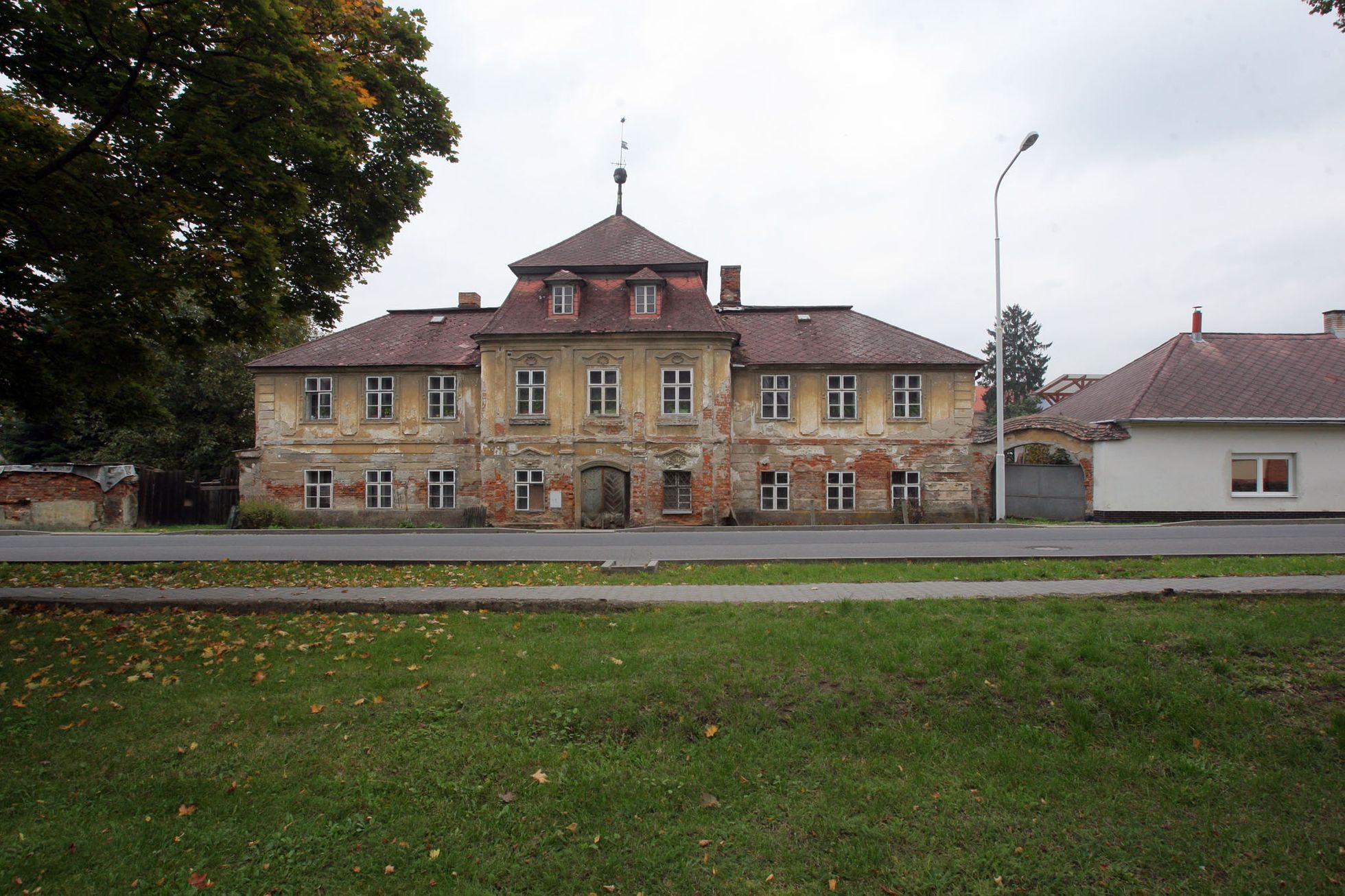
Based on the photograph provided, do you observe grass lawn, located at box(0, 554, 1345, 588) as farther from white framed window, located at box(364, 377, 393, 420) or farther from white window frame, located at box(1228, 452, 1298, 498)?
white window frame, located at box(1228, 452, 1298, 498)

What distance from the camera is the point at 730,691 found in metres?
6.16

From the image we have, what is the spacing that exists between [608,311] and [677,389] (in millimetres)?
3847

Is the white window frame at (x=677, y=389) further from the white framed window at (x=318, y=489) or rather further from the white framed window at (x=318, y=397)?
the white framed window at (x=318, y=489)

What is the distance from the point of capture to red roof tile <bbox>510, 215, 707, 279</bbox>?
28.8 metres

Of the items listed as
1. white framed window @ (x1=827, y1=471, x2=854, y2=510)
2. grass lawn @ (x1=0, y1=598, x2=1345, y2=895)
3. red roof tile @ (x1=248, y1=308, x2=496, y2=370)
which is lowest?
grass lawn @ (x1=0, y1=598, x2=1345, y2=895)

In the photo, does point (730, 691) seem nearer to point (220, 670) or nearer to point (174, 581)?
point (220, 670)

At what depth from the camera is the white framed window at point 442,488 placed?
2934 centimetres

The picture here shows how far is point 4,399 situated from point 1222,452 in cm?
3257

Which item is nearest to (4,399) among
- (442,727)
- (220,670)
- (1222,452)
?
(220,670)

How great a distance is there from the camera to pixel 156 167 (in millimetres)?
9242

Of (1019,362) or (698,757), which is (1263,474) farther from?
(1019,362)

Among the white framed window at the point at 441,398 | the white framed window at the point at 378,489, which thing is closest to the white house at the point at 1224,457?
the white framed window at the point at 441,398

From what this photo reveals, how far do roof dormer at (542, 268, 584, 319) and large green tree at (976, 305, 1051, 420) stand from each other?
5033 cm

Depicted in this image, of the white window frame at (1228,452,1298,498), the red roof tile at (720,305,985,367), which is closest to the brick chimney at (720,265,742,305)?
the red roof tile at (720,305,985,367)
